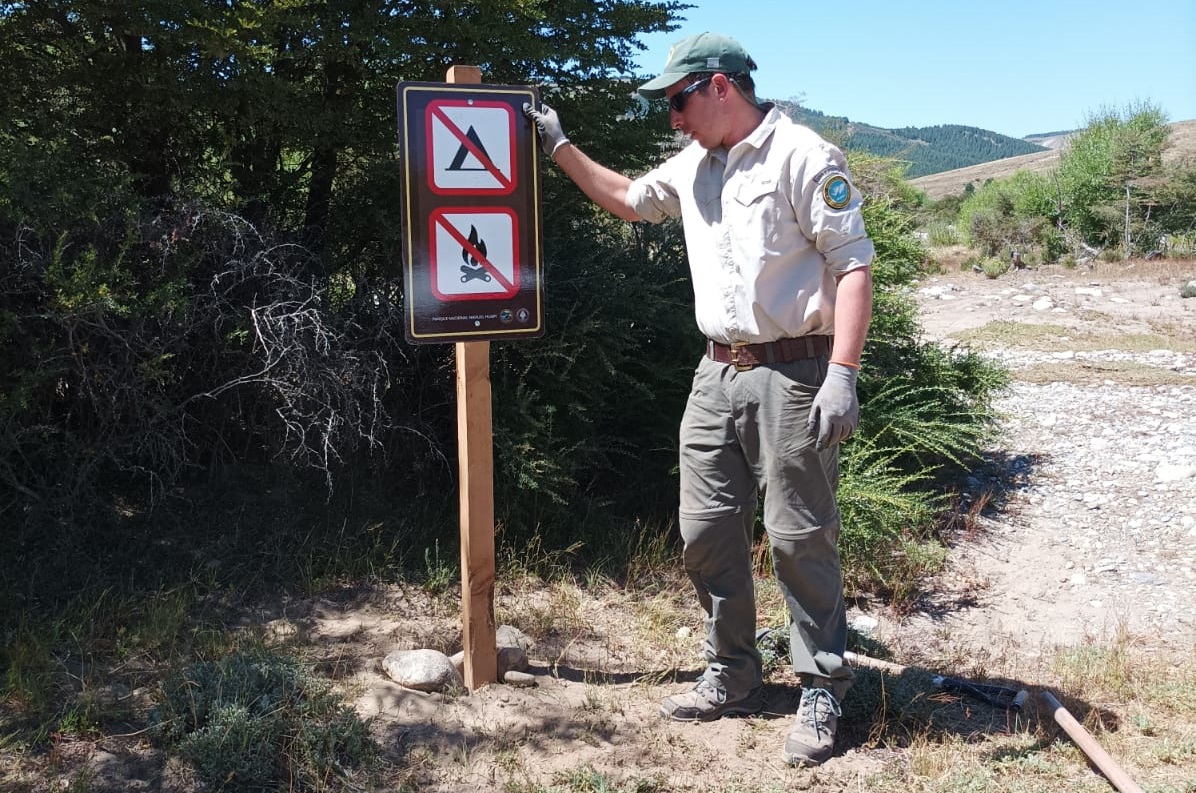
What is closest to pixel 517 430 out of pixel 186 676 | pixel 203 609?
pixel 203 609

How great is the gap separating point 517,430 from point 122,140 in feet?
8.48

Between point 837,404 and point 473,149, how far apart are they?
1586mm

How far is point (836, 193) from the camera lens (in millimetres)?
3133

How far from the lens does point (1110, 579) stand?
5633 millimetres

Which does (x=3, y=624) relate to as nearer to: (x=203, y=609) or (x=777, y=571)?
(x=203, y=609)

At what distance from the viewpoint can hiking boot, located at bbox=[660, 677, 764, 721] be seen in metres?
3.65

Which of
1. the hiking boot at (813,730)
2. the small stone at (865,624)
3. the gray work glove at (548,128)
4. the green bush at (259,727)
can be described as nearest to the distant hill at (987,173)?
the small stone at (865,624)

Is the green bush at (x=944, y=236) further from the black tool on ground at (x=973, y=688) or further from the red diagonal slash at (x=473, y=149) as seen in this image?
the red diagonal slash at (x=473, y=149)

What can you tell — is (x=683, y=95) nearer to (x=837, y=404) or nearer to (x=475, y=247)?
(x=475, y=247)

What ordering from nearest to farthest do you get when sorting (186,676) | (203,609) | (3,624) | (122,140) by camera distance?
1. (186,676)
2. (3,624)
3. (203,609)
4. (122,140)

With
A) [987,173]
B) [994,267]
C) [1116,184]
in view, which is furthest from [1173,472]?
[987,173]

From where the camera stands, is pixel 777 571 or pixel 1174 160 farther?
pixel 1174 160

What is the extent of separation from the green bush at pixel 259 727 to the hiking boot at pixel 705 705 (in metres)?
1.12

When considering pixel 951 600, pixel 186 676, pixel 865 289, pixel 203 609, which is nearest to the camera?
pixel 865 289
